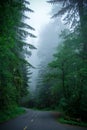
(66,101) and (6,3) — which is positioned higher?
(6,3)

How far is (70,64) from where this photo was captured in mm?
21766

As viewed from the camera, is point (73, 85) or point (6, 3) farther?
point (73, 85)

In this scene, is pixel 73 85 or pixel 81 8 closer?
pixel 81 8

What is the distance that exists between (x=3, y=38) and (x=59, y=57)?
36.7ft

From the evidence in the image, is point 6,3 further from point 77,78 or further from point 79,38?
point 77,78

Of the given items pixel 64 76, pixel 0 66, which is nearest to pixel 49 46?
pixel 64 76

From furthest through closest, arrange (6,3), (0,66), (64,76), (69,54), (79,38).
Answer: (64,76) < (69,54) < (79,38) < (0,66) < (6,3)

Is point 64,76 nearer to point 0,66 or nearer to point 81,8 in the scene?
point 81,8

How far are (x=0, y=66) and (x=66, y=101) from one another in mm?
9383

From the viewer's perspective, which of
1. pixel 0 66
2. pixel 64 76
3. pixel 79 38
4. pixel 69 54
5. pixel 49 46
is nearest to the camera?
pixel 0 66

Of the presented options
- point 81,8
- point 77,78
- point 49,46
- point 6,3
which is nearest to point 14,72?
point 77,78

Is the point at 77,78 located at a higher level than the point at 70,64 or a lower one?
lower

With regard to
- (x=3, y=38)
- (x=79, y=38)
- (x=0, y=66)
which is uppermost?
(x=79, y=38)

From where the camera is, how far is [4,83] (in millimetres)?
19922
